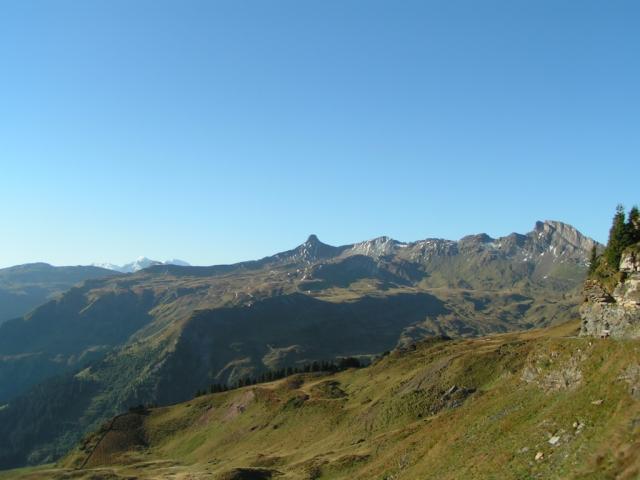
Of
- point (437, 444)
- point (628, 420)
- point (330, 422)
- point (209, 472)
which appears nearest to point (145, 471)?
point (209, 472)

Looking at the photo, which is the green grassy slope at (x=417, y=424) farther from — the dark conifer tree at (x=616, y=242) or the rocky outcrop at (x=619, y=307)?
the dark conifer tree at (x=616, y=242)

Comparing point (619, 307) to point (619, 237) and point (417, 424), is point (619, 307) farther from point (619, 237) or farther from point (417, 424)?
point (417, 424)

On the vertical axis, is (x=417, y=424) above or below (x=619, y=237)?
below

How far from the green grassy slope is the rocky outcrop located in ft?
7.16

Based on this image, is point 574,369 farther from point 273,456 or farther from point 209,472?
point 209,472

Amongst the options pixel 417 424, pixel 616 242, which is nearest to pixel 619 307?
pixel 616 242

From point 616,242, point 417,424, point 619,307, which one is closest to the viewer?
point 619,307

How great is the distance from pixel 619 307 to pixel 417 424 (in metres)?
32.7

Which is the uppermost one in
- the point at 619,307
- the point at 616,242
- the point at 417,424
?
the point at 616,242

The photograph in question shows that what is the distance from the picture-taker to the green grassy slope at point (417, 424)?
3788 centimetres

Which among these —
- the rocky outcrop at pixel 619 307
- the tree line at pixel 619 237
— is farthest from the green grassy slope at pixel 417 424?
the tree line at pixel 619 237

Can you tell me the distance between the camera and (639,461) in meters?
28.5

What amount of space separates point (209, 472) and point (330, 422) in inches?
929

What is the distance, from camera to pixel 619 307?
50.3m
